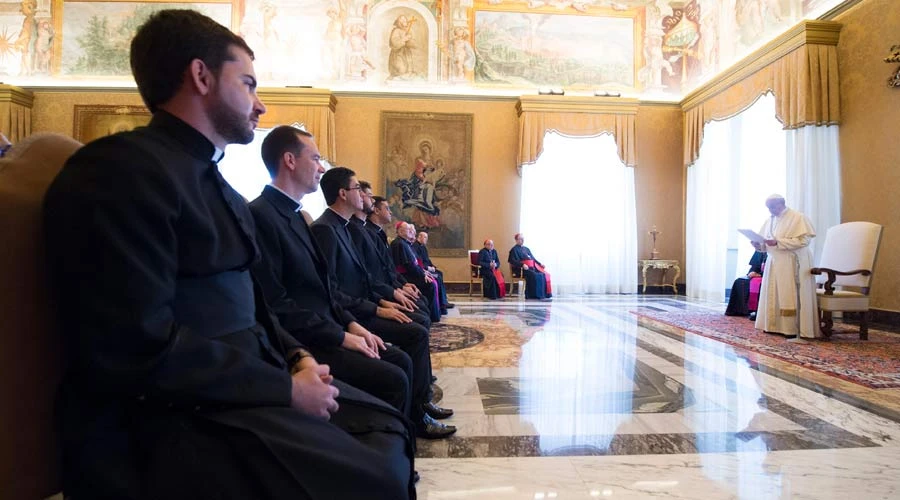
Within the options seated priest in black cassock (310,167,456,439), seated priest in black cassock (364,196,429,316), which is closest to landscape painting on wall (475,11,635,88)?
seated priest in black cassock (364,196,429,316)

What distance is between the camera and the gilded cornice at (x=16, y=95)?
982 cm

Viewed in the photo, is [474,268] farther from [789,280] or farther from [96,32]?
[96,32]

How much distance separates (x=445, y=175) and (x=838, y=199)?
6.74m

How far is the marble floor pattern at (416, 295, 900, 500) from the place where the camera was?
1.91 meters

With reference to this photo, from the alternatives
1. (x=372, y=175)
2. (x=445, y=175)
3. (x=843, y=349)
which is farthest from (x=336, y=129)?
(x=843, y=349)

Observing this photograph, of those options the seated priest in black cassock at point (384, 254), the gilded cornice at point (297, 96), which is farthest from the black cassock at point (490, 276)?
the seated priest in black cassock at point (384, 254)

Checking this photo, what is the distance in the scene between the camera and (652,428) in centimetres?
255

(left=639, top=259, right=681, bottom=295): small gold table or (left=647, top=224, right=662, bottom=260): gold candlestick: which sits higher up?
(left=647, top=224, right=662, bottom=260): gold candlestick

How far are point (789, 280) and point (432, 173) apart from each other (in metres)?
A: 6.86

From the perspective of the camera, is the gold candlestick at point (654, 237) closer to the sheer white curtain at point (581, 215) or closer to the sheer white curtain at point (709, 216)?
the sheer white curtain at point (581, 215)

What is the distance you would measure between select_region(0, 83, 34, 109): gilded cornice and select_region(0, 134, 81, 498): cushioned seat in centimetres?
1240

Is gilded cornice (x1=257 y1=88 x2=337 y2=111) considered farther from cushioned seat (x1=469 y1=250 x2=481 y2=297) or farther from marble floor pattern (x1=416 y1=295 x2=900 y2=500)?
marble floor pattern (x1=416 y1=295 x2=900 y2=500)

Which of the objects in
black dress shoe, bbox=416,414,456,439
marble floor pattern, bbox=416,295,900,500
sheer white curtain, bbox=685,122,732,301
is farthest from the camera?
sheer white curtain, bbox=685,122,732,301

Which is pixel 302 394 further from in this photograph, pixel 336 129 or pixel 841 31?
pixel 336 129
